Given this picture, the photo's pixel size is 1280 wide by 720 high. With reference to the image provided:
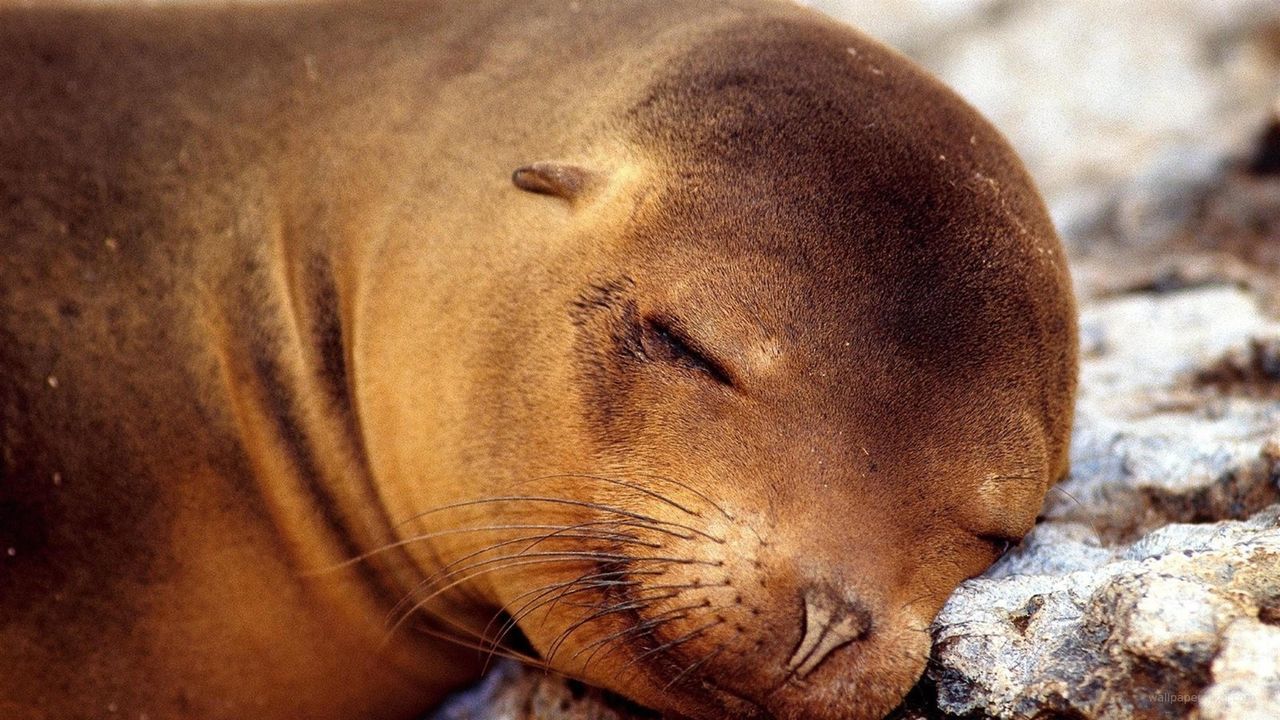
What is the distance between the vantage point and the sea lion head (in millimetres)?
2561

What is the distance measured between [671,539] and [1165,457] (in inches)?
65.1

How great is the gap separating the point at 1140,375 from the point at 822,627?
2381 millimetres

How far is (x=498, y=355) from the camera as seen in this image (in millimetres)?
3043

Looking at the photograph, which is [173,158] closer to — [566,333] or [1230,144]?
[566,333]

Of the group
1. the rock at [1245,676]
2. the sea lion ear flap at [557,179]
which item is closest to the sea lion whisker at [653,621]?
the rock at [1245,676]

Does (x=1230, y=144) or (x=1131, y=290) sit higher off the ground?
(x=1230, y=144)

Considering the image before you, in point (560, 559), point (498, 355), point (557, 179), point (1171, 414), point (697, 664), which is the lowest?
point (697, 664)

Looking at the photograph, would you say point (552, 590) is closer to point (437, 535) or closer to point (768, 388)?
point (437, 535)

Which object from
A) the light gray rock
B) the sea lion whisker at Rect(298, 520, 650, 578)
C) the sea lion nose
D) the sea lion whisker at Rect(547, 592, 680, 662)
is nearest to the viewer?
the light gray rock

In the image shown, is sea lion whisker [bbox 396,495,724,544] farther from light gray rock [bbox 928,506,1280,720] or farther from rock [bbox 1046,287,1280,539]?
rock [bbox 1046,287,1280,539]

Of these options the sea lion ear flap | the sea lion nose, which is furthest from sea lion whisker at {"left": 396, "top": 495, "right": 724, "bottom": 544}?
the sea lion ear flap

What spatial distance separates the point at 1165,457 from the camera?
11.6 feet

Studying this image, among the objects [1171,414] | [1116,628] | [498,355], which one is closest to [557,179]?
[498,355]

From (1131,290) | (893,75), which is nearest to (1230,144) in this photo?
(1131,290)
